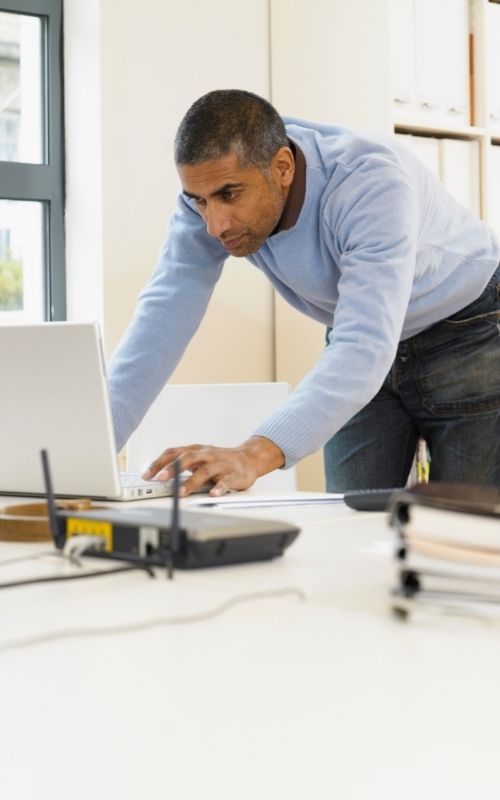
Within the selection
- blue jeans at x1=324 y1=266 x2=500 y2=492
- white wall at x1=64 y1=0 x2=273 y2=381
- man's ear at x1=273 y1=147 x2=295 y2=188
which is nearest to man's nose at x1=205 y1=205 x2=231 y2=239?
man's ear at x1=273 y1=147 x2=295 y2=188

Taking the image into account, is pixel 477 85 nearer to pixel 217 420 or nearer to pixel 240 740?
pixel 217 420

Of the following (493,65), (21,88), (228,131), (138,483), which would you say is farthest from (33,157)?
(138,483)

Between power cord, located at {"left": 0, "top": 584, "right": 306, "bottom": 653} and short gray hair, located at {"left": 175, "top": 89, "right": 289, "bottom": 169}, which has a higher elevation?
short gray hair, located at {"left": 175, "top": 89, "right": 289, "bottom": 169}

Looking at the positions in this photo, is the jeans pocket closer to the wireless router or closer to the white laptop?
the white laptop

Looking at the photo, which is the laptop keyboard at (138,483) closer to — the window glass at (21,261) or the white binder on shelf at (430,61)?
the window glass at (21,261)

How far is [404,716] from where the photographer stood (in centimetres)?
54

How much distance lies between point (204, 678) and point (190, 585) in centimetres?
26

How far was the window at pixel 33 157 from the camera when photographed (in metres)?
2.87

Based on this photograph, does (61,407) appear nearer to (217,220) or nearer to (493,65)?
(217,220)

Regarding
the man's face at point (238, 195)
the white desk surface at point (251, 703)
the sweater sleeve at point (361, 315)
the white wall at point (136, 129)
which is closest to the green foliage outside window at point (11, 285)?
the white wall at point (136, 129)

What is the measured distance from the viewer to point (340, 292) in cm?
174

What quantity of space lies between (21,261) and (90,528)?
2.08 meters

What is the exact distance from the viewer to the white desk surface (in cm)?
49

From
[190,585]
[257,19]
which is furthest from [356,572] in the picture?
[257,19]
